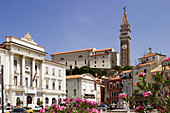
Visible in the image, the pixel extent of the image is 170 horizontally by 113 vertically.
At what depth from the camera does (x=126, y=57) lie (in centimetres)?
15300

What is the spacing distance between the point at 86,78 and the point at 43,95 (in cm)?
1748

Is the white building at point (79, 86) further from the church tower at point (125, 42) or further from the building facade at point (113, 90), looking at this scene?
the church tower at point (125, 42)

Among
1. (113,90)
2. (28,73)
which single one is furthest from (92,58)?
(28,73)

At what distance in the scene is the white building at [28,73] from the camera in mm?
45812

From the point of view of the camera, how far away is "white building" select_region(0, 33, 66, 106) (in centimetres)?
4581

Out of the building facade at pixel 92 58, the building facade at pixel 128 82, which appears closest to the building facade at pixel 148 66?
the building facade at pixel 128 82

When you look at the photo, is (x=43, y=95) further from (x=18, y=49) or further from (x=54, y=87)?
(x=18, y=49)

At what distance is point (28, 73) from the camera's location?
5184 centimetres

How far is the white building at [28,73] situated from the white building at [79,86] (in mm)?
5118

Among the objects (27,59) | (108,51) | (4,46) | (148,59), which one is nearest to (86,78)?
(148,59)

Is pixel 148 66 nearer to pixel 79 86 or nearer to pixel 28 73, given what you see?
pixel 79 86

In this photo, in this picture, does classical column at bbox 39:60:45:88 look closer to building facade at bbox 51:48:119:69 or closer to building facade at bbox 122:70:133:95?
building facade at bbox 122:70:133:95

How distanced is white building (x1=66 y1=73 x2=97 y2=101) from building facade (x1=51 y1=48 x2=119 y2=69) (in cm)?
6365

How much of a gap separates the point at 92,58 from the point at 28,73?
85260 millimetres
